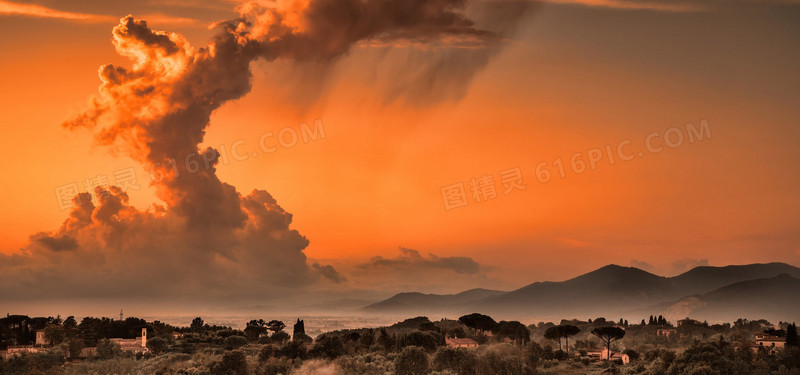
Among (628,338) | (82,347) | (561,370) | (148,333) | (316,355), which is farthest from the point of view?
(628,338)

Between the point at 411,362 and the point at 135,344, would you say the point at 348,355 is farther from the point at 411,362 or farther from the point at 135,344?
the point at 135,344

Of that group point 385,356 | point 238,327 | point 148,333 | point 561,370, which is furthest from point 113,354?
point 561,370

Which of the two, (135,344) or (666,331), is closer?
(135,344)

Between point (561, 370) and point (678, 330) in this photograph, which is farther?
point (678, 330)

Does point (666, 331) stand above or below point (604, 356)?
above

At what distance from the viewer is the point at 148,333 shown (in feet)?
401

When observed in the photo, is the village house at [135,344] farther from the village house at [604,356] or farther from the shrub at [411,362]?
the village house at [604,356]

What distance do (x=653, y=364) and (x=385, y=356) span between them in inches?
1293

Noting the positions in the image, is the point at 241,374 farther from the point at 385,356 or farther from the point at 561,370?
the point at 561,370

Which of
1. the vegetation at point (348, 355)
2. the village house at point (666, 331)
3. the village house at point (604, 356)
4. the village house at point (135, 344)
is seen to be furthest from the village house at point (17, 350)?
the village house at point (666, 331)

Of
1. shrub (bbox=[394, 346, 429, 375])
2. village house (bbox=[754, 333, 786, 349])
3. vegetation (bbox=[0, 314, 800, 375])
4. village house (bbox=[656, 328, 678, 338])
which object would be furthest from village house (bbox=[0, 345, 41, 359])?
village house (bbox=[656, 328, 678, 338])

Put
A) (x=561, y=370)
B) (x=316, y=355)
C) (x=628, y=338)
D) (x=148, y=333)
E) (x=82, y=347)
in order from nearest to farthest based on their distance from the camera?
(x=561, y=370) → (x=316, y=355) → (x=82, y=347) → (x=148, y=333) → (x=628, y=338)

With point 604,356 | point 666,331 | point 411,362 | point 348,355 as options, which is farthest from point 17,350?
point 666,331

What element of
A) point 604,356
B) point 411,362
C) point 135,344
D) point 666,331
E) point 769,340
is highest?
point 135,344
